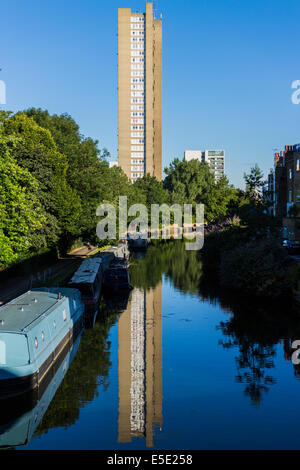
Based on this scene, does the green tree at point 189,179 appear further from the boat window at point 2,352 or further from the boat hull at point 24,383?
the boat window at point 2,352

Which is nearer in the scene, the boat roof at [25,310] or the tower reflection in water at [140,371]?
the tower reflection in water at [140,371]

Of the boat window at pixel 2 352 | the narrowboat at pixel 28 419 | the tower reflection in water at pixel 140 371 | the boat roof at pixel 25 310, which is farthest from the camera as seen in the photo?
the boat roof at pixel 25 310

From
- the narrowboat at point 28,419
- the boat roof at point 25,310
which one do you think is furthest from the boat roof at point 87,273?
the narrowboat at point 28,419

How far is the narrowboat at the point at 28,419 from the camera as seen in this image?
1500 cm

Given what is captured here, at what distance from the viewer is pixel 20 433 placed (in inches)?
606

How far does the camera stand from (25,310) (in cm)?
2111

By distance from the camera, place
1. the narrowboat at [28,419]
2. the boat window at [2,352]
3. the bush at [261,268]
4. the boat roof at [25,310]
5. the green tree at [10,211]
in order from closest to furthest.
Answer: the narrowboat at [28,419]
the boat window at [2,352]
the boat roof at [25,310]
the green tree at [10,211]
the bush at [261,268]

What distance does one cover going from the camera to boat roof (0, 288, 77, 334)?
18.5 metres

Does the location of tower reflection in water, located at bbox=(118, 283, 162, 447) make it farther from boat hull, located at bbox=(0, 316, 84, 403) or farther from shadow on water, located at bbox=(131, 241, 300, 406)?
shadow on water, located at bbox=(131, 241, 300, 406)

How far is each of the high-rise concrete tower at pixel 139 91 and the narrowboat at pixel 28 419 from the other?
138 metres

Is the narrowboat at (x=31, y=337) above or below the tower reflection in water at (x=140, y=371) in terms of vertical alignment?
above
